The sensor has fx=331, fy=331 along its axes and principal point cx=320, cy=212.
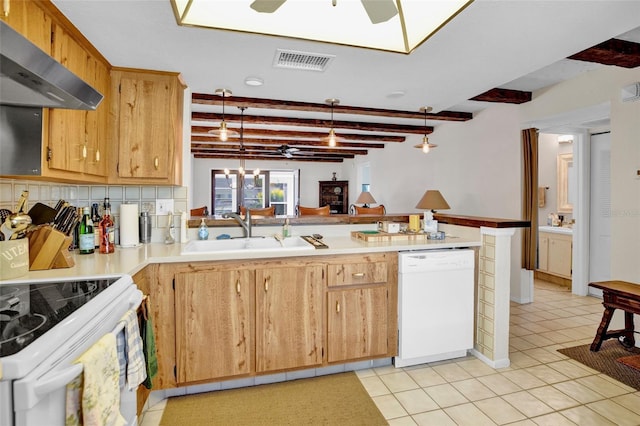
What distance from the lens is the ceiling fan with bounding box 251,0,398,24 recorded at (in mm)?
1333

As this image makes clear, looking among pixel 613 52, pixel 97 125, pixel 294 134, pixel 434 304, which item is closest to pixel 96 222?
pixel 97 125

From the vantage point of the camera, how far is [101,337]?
109 centimetres

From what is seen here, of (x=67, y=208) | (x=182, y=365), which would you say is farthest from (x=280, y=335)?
(x=67, y=208)

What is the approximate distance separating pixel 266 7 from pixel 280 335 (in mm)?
1860

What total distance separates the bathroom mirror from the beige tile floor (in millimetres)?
2974

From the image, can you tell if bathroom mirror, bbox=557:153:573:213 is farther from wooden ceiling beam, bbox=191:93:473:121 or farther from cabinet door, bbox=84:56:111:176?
cabinet door, bbox=84:56:111:176

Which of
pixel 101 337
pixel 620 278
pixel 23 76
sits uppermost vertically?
pixel 23 76

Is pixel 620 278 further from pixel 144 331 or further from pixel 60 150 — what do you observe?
pixel 60 150

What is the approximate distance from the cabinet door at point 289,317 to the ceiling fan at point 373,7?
146cm

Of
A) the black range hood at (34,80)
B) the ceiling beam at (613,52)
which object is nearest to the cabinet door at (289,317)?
the black range hood at (34,80)

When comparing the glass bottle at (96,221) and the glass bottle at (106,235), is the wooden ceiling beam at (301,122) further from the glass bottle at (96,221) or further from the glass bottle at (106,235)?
the glass bottle at (106,235)

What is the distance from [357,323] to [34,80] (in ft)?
7.00

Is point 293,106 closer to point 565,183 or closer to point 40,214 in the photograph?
point 40,214

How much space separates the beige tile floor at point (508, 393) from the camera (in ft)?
6.24
